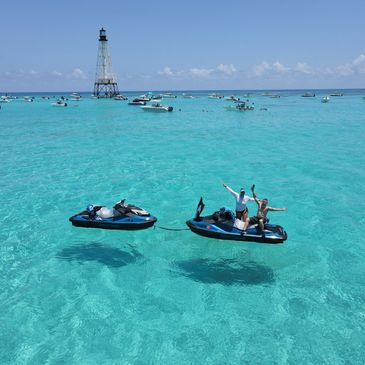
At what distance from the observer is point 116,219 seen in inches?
524

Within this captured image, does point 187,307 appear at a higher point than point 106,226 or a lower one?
lower

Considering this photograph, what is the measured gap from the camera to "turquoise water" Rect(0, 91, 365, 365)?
936 centimetres

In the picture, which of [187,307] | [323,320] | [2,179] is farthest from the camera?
[2,179]

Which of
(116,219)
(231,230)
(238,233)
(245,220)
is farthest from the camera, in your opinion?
(116,219)

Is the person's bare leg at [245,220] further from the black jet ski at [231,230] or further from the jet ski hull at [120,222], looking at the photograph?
the jet ski hull at [120,222]

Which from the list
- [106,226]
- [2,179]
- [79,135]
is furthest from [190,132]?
[106,226]

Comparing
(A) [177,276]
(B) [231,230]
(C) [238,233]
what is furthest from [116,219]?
(C) [238,233]

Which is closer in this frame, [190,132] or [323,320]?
[323,320]

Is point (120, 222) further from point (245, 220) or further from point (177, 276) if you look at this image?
point (245, 220)

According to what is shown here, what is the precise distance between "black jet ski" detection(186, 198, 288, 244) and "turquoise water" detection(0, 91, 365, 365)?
1.29 m

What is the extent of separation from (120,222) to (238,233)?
436cm

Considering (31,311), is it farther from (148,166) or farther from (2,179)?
(148,166)

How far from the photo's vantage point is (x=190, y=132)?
160 feet

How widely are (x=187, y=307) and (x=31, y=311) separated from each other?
468 centimetres
